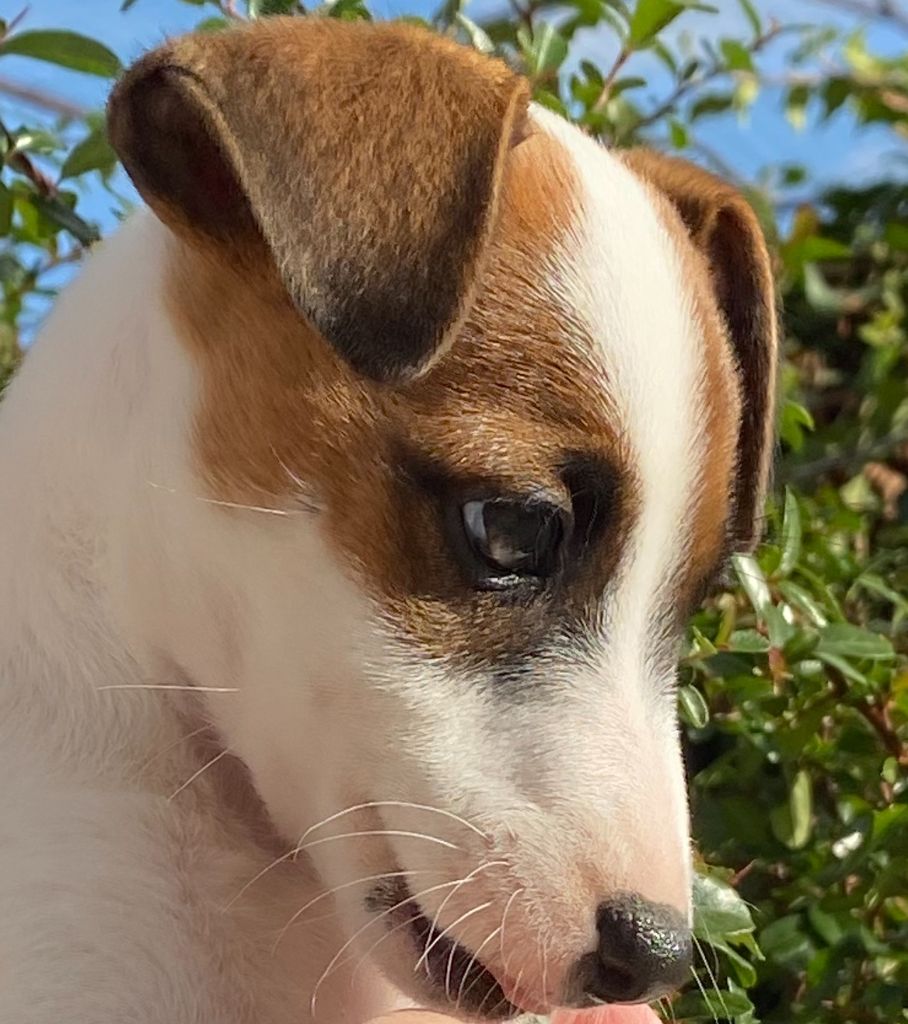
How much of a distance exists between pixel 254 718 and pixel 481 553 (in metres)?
0.21

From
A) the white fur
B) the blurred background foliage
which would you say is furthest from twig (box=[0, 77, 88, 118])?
the white fur

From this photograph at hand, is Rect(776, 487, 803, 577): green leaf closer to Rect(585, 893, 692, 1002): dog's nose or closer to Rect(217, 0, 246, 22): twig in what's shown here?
Rect(585, 893, 692, 1002): dog's nose

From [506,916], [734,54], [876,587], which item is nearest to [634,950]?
[506,916]

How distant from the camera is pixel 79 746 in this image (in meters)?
1.01

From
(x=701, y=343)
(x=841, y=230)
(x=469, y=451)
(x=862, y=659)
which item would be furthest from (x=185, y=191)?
(x=841, y=230)

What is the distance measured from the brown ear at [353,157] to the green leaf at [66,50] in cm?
46

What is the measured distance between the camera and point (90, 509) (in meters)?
1.03

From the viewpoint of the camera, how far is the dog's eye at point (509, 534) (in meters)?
0.90

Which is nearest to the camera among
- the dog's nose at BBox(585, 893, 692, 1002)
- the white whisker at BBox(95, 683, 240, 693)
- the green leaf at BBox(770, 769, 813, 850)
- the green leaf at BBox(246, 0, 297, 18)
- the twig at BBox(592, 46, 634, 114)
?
the dog's nose at BBox(585, 893, 692, 1002)

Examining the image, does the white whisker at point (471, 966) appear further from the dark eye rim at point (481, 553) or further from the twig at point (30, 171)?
the twig at point (30, 171)

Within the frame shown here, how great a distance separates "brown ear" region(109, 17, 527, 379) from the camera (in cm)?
84

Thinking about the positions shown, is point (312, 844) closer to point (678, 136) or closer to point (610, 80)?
point (610, 80)

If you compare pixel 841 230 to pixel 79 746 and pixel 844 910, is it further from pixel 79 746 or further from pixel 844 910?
pixel 79 746

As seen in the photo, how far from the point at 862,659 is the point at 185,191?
82 centimetres
